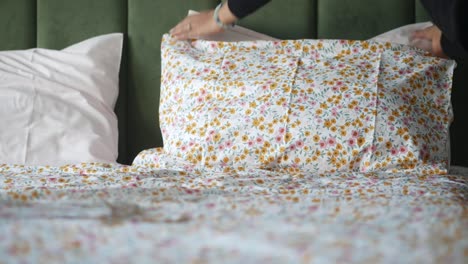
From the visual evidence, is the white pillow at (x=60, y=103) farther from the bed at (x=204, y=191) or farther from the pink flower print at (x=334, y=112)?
the pink flower print at (x=334, y=112)

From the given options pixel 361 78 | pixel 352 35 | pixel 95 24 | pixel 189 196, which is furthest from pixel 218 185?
pixel 95 24

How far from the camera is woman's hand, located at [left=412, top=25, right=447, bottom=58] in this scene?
164cm

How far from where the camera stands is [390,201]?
97 cm

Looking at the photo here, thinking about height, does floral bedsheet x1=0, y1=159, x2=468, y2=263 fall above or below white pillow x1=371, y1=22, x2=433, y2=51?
below

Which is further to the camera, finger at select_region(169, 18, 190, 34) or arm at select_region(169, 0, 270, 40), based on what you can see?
finger at select_region(169, 18, 190, 34)

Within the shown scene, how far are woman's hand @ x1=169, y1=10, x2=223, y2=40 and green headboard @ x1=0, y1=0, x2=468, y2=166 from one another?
0.50 feet

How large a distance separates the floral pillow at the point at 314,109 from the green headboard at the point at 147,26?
234 mm

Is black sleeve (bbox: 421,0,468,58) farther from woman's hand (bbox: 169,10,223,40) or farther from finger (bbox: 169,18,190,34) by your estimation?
finger (bbox: 169,18,190,34)

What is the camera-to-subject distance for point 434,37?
1.65 meters

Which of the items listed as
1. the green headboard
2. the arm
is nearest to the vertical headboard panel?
the green headboard

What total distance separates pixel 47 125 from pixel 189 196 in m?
0.81

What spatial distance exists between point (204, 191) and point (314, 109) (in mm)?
469

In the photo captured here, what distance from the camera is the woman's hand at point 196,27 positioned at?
1.72m

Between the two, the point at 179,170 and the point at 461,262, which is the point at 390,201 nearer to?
the point at 461,262
